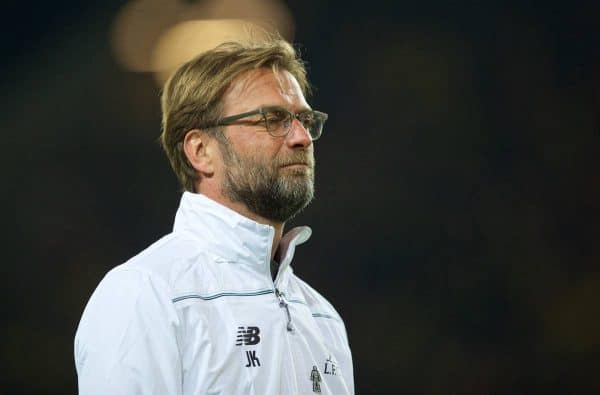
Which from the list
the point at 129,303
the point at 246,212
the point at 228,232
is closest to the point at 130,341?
the point at 129,303

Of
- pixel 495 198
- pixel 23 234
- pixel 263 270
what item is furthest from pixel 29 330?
pixel 495 198

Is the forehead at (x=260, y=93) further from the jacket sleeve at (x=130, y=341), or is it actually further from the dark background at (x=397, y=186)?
the dark background at (x=397, y=186)

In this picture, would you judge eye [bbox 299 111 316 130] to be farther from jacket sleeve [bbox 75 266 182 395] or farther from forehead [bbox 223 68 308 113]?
jacket sleeve [bbox 75 266 182 395]

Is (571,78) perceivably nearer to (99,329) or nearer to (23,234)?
(23,234)

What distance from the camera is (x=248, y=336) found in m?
1.37

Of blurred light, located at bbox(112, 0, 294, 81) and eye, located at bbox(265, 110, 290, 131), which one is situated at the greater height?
blurred light, located at bbox(112, 0, 294, 81)

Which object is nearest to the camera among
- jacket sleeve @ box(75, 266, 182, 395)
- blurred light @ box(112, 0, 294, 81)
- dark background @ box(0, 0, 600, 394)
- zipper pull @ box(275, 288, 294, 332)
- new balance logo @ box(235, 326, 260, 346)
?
jacket sleeve @ box(75, 266, 182, 395)

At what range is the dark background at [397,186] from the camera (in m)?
2.85

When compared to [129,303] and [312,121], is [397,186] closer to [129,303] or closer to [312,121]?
[312,121]

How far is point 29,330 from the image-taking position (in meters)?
2.76

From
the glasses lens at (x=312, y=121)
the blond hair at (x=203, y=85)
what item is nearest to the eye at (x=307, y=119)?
the glasses lens at (x=312, y=121)

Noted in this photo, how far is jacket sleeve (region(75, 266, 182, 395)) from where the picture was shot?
1232 millimetres

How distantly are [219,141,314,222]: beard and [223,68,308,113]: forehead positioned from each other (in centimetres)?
9

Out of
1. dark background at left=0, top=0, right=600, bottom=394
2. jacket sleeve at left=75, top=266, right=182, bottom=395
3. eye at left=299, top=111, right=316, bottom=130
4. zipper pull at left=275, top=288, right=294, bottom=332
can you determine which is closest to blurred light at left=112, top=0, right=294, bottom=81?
dark background at left=0, top=0, right=600, bottom=394
